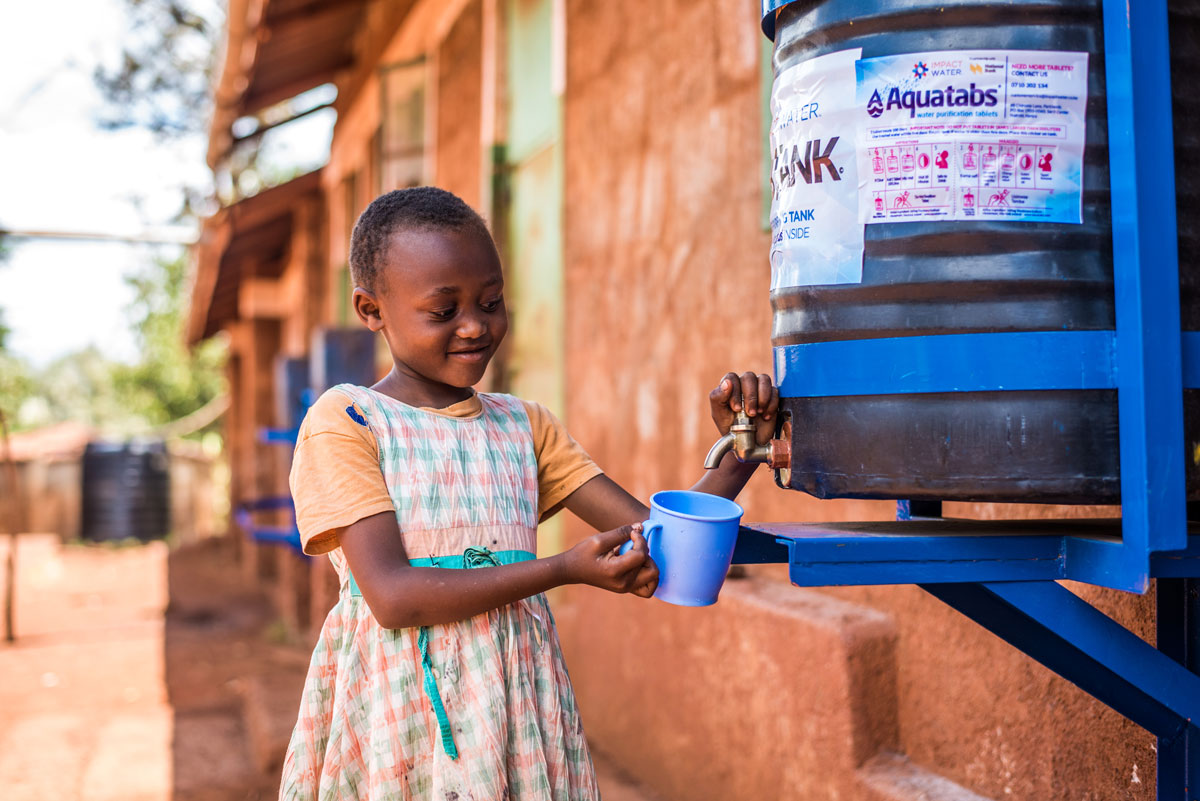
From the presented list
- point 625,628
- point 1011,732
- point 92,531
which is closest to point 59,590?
point 92,531

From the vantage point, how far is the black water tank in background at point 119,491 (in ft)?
70.7

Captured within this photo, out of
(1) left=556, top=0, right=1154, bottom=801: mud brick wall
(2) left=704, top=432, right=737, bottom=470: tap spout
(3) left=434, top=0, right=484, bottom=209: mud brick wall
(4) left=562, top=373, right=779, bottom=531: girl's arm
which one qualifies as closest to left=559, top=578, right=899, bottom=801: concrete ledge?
(1) left=556, top=0, right=1154, bottom=801: mud brick wall

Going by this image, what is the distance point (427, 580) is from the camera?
151cm

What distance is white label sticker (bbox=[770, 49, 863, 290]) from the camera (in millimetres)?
1375

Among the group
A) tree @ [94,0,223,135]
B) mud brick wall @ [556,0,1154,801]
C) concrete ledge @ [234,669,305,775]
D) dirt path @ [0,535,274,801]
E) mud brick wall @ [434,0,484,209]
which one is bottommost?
dirt path @ [0,535,274,801]

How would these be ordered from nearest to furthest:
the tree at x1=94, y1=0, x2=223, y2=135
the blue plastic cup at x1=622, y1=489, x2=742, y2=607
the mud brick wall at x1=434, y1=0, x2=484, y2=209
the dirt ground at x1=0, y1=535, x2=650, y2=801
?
1. the blue plastic cup at x1=622, y1=489, x2=742, y2=607
2. the dirt ground at x1=0, y1=535, x2=650, y2=801
3. the mud brick wall at x1=434, y1=0, x2=484, y2=209
4. the tree at x1=94, y1=0, x2=223, y2=135

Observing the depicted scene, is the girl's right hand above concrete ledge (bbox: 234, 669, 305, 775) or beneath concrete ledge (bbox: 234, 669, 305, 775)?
above

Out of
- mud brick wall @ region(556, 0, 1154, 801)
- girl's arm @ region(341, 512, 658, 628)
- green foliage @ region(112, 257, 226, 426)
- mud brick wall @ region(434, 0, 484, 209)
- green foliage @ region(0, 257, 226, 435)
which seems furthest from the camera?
green foliage @ region(112, 257, 226, 426)

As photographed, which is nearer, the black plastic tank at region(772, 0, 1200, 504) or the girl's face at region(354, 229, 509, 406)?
the black plastic tank at region(772, 0, 1200, 504)

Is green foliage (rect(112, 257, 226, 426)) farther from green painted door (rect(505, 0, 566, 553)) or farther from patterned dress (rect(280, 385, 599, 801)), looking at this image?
patterned dress (rect(280, 385, 599, 801))

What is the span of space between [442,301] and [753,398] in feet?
1.60

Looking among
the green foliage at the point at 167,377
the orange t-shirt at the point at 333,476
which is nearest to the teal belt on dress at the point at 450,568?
the orange t-shirt at the point at 333,476

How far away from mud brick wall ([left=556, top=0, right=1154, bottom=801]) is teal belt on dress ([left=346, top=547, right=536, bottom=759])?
1110 millimetres

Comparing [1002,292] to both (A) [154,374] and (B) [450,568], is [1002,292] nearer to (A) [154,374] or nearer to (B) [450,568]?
(B) [450,568]
